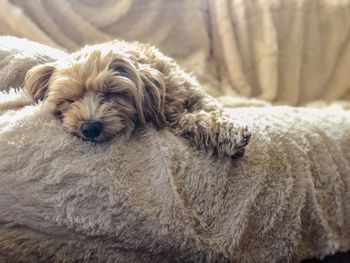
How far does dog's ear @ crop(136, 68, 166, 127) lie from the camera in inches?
59.5

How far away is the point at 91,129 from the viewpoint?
1361 millimetres

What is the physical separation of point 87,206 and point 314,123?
783mm

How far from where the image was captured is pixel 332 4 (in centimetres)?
244

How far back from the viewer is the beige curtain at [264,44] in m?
2.39

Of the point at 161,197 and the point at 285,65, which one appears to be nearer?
the point at 161,197

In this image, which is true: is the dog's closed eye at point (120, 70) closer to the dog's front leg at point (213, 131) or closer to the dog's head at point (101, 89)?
the dog's head at point (101, 89)

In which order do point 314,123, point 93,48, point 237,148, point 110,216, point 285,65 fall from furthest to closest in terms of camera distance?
point 285,65 < point 314,123 < point 93,48 < point 237,148 < point 110,216

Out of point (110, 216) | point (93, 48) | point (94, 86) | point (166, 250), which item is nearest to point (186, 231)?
point (166, 250)

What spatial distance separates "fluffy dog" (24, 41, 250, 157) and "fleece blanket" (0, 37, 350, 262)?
0.05 meters

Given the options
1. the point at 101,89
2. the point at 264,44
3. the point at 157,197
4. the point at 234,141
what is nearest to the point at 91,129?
the point at 101,89

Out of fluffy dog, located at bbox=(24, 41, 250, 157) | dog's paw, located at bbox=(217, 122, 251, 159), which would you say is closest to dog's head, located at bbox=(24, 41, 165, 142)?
fluffy dog, located at bbox=(24, 41, 250, 157)

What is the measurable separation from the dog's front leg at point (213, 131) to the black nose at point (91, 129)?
0.24m

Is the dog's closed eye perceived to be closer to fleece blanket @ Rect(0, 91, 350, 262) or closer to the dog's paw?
fleece blanket @ Rect(0, 91, 350, 262)

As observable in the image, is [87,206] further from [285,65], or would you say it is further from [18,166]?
[285,65]
